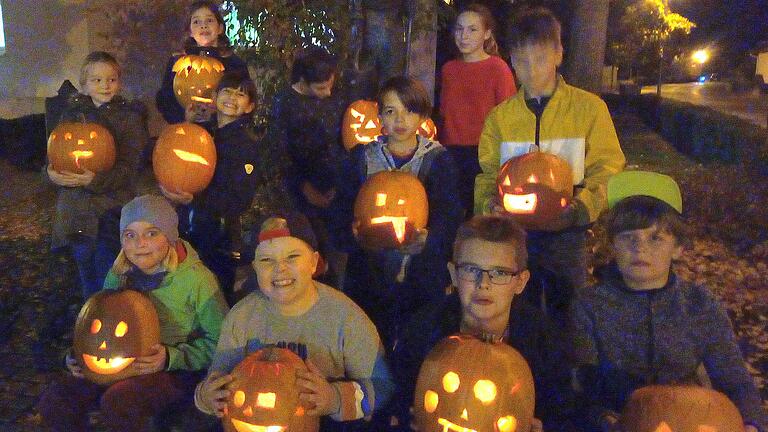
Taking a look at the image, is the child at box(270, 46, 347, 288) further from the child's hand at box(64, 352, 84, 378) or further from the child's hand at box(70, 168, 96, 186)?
the child's hand at box(64, 352, 84, 378)

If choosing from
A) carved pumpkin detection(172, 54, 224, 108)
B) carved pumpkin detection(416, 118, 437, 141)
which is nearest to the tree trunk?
carved pumpkin detection(416, 118, 437, 141)

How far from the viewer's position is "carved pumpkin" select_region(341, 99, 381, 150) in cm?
539

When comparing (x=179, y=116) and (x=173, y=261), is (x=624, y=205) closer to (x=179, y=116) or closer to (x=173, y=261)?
(x=173, y=261)

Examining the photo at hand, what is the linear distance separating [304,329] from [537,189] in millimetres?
1251

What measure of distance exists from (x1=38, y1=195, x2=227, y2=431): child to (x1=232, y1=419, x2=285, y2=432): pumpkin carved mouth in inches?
24.8

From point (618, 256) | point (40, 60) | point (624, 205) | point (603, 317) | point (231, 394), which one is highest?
point (40, 60)

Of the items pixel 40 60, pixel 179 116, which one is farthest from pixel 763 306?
pixel 40 60

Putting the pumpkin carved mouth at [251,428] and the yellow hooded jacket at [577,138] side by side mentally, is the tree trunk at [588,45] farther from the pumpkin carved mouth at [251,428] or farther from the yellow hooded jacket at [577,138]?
the pumpkin carved mouth at [251,428]

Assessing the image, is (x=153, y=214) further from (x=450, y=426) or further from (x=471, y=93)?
(x=471, y=93)

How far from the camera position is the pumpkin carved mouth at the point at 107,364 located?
11.3 feet

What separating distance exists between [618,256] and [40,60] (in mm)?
12892

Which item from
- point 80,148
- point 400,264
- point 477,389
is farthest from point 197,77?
point 477,389

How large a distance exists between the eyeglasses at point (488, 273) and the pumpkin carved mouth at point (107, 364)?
62.0 inches

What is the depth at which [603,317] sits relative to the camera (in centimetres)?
309
